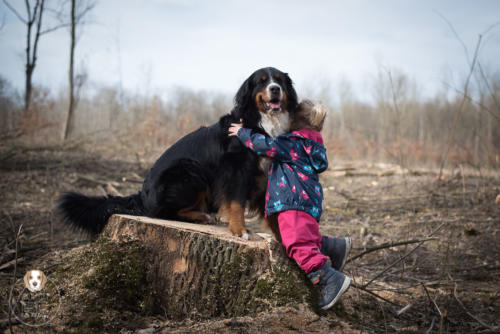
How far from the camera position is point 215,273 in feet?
7.93

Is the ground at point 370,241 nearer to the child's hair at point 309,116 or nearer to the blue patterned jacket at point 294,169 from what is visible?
the blue patterned jacket at point 294,169

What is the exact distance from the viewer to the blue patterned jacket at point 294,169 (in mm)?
2584

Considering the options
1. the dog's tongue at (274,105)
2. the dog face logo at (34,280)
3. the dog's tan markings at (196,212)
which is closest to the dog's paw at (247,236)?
the dog's tan markings at (196,212)

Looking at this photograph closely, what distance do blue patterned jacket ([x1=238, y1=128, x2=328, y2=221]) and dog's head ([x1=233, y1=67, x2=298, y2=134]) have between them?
43cm

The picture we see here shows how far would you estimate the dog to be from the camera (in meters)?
3.02

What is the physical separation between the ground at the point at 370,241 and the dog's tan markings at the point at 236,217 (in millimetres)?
762

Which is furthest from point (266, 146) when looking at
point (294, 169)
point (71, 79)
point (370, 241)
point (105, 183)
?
point (71, 79)

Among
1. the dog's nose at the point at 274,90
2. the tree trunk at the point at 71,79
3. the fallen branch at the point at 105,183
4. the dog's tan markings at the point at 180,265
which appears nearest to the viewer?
the dog's tan markings at the point at 180,265

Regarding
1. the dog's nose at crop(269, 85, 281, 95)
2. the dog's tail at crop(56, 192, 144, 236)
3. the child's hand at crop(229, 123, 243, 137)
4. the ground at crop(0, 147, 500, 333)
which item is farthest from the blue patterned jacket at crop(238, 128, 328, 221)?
the dog's tail at crop(56, 192, 144, 236)

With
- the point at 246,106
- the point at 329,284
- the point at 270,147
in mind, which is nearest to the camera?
the point at 329,284

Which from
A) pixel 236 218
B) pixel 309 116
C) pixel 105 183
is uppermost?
pixel 309 116

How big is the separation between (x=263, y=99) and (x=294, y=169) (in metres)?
0.84

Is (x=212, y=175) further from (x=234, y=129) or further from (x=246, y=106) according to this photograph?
(x=246, y=106)

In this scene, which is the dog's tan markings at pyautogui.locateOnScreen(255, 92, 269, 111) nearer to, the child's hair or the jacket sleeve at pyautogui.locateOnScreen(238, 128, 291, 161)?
the child's hair
